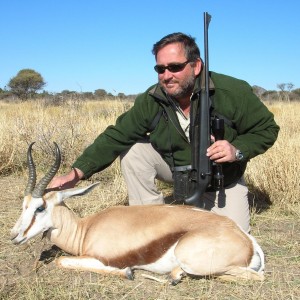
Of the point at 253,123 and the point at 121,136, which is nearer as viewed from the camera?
the point at 253,123

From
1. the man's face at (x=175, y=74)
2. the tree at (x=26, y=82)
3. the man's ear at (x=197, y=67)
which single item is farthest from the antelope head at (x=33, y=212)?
the tree at (x=26, y=82)

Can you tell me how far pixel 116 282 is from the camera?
10.9 ft

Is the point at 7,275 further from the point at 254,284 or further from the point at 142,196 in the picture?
the point at 254,284

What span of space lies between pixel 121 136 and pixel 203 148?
1.00 meters

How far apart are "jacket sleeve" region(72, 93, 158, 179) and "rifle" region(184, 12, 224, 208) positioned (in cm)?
58

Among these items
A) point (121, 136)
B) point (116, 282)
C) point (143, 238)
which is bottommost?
point (116, 282)

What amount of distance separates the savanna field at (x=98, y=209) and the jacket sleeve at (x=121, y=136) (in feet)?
2.62

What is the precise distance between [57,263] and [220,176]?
1521mm

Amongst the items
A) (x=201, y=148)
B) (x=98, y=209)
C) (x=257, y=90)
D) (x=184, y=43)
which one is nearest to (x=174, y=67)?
(x=184, y=43)

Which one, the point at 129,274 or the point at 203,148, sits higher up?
the point at 203,148

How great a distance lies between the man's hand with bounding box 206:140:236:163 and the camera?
12.2ft

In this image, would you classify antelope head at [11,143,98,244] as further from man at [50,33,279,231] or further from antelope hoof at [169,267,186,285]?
antelope hoof at [169,267,186,285]

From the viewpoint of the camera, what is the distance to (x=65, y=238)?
3699mm

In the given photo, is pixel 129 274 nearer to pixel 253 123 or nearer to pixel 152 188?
pixel 152 188
